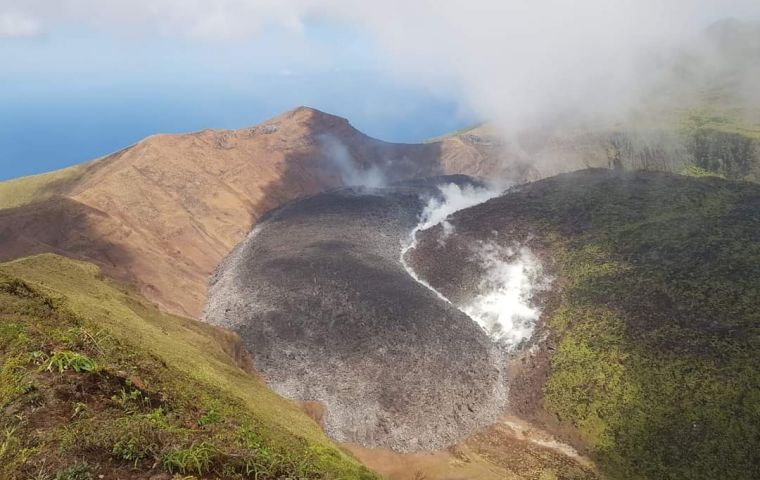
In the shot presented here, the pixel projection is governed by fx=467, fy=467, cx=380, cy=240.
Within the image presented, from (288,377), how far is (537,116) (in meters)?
100

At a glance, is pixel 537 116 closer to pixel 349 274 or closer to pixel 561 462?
pixel 349 274

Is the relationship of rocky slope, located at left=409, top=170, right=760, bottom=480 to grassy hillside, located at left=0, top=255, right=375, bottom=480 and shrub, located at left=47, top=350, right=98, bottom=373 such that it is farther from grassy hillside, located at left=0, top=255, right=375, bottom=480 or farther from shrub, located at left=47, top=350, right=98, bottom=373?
shrub, located at left=47, top=350, right=98, bottom=373

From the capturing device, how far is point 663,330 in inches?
1459

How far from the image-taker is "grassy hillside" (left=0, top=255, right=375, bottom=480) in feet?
24.3

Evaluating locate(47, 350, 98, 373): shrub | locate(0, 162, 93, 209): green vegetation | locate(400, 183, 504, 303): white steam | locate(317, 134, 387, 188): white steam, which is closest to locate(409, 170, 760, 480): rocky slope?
locate(400, 183, 504, 303): white steam

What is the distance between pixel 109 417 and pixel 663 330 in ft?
131

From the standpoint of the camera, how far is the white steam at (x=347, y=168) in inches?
3735

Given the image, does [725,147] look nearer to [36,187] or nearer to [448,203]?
[448,203]

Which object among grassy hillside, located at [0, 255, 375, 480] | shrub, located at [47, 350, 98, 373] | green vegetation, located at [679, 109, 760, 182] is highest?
green vegetation, located at [679, 109, 760, 182]

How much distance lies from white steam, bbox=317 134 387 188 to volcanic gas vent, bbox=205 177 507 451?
Result: 3627cm

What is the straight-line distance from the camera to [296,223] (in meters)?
66.6

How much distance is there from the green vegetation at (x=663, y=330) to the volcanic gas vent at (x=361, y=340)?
7624 mm

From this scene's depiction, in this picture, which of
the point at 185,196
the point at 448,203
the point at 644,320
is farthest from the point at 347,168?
the point at 644,320

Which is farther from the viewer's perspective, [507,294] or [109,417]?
[507,294]
